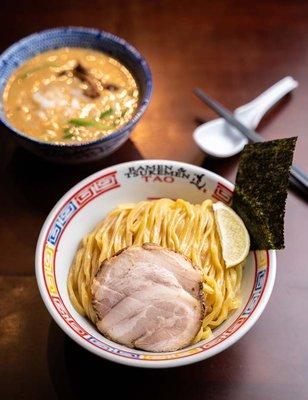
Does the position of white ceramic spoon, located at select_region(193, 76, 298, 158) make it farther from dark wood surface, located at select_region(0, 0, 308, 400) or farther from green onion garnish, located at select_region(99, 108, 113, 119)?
green onion garnish, located at select_region(99, 108, 113, 119)

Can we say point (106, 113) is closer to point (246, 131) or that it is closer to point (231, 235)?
point (246, 131)

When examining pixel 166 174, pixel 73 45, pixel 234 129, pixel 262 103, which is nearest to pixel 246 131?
pixel 234 129

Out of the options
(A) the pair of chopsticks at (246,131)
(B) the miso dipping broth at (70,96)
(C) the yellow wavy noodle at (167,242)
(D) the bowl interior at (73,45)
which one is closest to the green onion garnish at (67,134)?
(B) the miso dipping broth at (70,96)

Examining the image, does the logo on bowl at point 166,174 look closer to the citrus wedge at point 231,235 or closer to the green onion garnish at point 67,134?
the citrus wedge at point 231,235

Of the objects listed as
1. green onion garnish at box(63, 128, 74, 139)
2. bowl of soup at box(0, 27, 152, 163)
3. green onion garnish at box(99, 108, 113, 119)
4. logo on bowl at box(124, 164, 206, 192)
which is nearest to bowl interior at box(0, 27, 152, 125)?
bowl of soup at box(0, 27, 152, 163)

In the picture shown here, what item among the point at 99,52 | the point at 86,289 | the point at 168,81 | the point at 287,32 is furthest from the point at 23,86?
the point at 287,32

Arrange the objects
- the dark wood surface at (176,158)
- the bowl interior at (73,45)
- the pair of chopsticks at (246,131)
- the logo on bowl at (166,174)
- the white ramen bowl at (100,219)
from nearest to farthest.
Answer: the white ramen bowl at (100,219), the dark wood surface at (176,158), the logo on bowl at (166,174), the pair of chopsticks at (246,131), the bowl interior at (73,45)
